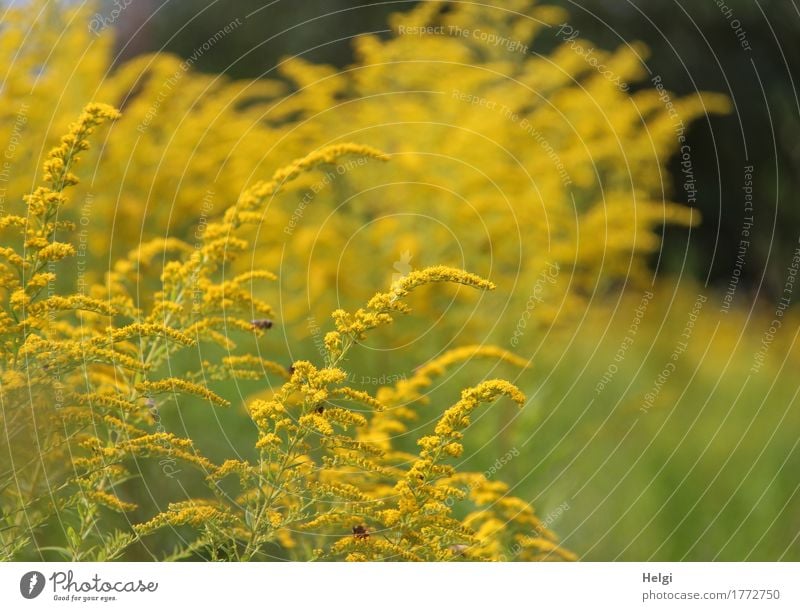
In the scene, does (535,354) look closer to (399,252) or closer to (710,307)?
(399,252)

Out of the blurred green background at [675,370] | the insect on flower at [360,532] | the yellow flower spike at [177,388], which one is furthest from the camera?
the blurred green background at [675,370]

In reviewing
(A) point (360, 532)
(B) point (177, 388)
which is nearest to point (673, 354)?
(A) point (360, 532)

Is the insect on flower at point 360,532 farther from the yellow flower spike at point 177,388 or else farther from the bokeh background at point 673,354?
the bokeh background at point 673,354

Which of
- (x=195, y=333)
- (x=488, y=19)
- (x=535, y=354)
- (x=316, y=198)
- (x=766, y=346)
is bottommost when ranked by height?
(x=766, y=346)

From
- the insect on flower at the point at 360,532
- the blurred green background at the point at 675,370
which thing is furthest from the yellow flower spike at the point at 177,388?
the blurred green background at the point at 675,370

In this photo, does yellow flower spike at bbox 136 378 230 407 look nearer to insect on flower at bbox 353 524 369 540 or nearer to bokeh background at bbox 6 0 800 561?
insect on flower at bbox 353 524 369 540

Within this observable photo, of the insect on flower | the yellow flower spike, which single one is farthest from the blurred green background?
the yellow flower spike

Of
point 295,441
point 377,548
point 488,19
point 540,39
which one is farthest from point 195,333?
point 540,39

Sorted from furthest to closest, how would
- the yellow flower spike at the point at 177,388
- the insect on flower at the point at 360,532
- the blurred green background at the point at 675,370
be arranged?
the blurred green background at the point at 675,370
the insect on flower at the point at 360,532
the yellow flower spike at the point at 177,388

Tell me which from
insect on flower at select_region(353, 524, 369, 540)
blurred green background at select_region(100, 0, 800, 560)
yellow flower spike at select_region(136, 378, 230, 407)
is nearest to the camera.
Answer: yellow flower spike at select_region(136, 378, 230, 407)

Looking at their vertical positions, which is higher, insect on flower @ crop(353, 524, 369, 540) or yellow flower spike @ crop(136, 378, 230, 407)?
yellow flower spike @ crop(136, 378, 230, 407)

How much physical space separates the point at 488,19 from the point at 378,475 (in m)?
4.23

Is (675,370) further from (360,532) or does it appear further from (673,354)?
(360,532)

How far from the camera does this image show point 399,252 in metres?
5.66
